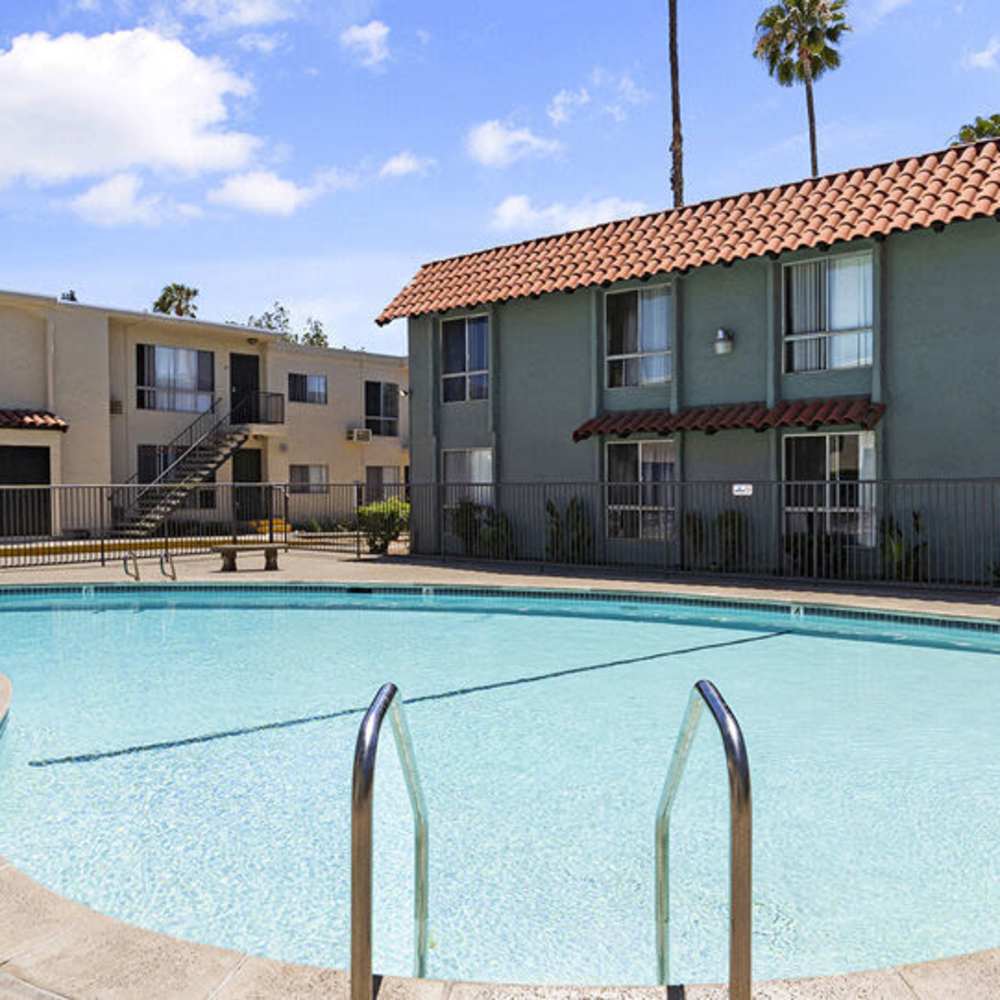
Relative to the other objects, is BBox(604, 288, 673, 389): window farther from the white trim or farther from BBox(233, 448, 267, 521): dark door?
BBox(233, 448, 267, 521): dark door

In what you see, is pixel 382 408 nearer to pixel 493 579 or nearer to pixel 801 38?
pixel 493 579

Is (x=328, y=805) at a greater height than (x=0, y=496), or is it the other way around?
(x=0, y=496)

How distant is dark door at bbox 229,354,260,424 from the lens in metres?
31.2

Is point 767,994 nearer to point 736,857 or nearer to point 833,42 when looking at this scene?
point 736,857

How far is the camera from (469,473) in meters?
21.7

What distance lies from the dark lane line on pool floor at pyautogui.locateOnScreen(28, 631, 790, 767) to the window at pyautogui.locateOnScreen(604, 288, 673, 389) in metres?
8.21

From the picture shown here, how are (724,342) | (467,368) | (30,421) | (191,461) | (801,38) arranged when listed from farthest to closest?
(801,38) < (191,461) < (30,421) < (467,368) < (724,342)

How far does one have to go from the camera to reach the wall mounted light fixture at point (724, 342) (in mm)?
17281

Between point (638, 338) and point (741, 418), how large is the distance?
10.7 ft

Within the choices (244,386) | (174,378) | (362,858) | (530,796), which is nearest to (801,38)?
(244,386)

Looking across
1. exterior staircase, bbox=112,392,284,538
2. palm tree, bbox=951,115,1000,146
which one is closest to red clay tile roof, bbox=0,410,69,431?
exterior staircase, bbox=112,392,284,538

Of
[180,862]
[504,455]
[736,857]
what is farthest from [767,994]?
[504,455]

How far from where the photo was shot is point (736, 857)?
270 centimetres

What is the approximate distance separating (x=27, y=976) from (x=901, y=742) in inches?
236
